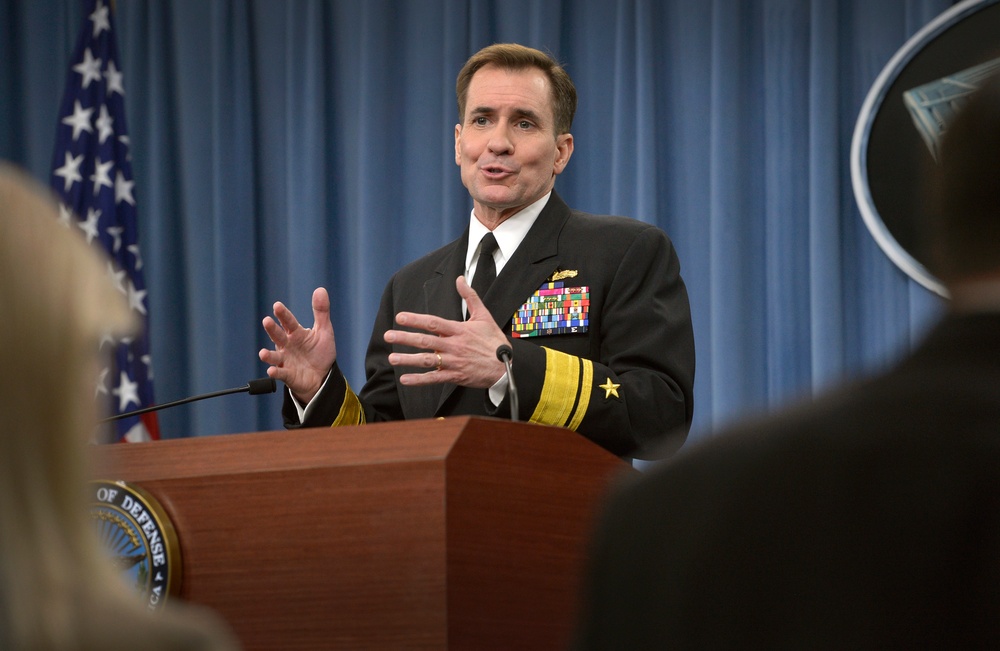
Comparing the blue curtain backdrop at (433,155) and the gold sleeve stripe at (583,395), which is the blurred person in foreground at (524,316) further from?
the blue curtain backdrop at (433,155)

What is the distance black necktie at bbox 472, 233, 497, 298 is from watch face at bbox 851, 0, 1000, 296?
1.78m

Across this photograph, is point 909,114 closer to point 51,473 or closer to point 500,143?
point 500,143

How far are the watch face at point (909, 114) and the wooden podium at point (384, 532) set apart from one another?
2735 mm

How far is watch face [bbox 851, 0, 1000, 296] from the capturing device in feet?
13.5

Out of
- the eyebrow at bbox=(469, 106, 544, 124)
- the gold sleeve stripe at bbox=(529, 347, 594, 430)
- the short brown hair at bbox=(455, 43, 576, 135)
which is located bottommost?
the gold sleeve stripe at bbox=(529, 347, 594, 430)

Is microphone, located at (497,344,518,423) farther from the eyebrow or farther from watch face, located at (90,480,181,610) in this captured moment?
the eyebrow

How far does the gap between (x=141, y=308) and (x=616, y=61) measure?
1.96 meters

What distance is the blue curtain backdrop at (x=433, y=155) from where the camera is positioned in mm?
4328

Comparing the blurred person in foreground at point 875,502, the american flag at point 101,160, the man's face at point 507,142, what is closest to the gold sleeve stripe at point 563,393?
the man's face at point 507,142

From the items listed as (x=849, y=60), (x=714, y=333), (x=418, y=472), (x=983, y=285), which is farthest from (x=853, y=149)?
(x=983, y=285)

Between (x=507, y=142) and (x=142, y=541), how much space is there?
1530mm

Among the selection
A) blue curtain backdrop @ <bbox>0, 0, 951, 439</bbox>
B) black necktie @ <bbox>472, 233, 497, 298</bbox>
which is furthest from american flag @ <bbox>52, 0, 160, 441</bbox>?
black necktie @ <bbox>472, 233, 497, 298</bbox>

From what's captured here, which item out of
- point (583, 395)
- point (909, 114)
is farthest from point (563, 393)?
point (909, 114)

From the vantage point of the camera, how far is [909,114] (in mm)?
4160
